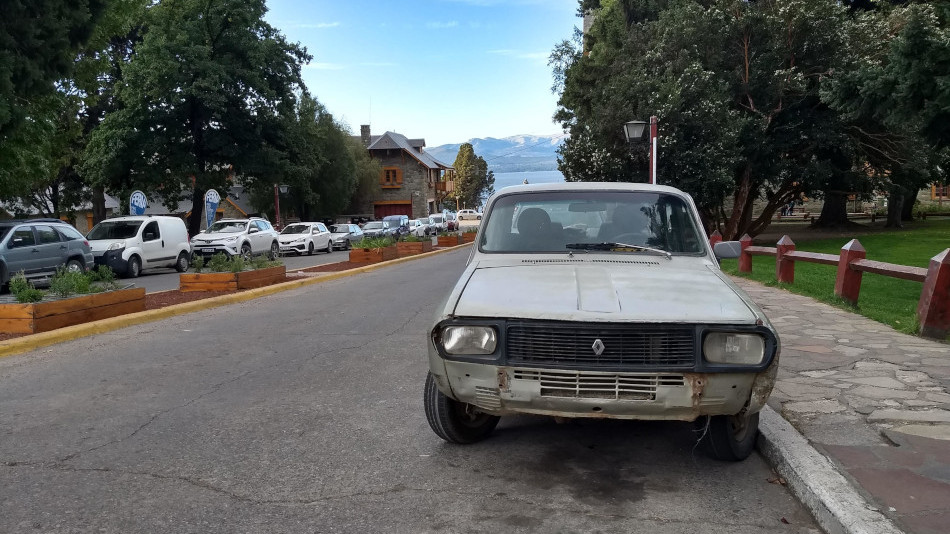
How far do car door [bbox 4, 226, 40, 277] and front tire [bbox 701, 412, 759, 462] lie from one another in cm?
1623

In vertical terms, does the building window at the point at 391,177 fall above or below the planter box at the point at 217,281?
above

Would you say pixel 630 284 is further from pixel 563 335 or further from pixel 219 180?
pixel 219 180

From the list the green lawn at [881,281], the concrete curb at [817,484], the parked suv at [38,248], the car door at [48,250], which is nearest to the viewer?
the concrete curb at [817,484]

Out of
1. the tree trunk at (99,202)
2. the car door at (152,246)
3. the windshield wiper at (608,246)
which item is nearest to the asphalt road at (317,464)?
the windshield wiper at (608,246)

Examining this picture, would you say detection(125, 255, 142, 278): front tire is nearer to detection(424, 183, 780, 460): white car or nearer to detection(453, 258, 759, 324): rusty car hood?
detection(453, 258, 759, 324): rusty car hood

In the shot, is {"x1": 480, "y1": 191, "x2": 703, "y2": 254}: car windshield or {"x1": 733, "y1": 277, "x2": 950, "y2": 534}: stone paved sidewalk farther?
{"x1": 480, "y1": 191, "x2": 703, "y2": 254}: car windshield

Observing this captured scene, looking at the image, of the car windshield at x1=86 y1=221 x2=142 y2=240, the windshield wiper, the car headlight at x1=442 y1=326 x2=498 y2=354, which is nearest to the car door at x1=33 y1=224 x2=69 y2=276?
the car windshield at x1=86 y1=221 x2=142 y2=240

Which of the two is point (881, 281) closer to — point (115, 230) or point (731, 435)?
point (731, 435)

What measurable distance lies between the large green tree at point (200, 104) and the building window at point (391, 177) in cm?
4275

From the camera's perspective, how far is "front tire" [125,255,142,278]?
1978 centimetres

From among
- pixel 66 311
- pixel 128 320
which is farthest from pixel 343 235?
pixel 66 311

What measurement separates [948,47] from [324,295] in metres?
11.4

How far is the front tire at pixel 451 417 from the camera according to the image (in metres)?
4.32

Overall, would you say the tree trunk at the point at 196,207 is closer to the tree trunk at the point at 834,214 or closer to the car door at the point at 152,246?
the car door at the point at 152,246
